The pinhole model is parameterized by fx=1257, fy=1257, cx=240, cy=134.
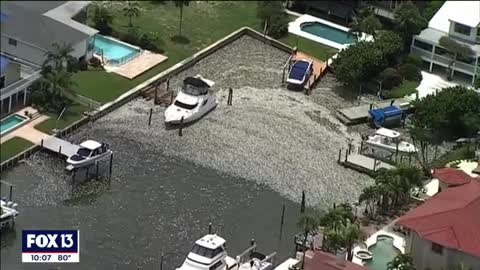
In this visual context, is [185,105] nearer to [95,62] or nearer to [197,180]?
[197,180]

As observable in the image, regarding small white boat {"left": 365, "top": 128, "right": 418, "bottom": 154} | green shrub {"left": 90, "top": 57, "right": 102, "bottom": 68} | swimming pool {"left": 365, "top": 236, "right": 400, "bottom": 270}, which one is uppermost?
green shrub {"left": 90, "top": 57, "right": 102, "bottom": 68}

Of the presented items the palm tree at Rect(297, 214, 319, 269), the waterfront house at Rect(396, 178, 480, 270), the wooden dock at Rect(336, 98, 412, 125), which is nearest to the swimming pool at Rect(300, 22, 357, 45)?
the wooden dock at Rect(336, 98, 412, 125)

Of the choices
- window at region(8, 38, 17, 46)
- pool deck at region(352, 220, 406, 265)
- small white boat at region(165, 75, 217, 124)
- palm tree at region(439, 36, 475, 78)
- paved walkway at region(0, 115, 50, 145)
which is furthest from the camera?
palm tree at region(439, 36, 475, 78)

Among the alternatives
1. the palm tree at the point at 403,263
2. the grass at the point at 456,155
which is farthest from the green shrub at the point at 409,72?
the palm tree at the point at 403,263

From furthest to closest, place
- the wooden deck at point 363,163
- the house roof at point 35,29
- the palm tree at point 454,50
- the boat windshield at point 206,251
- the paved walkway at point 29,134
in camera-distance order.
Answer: the palm tree at point 454,50, the house roof at point 35,29, the wooden deck at point 363,163, the paved walkway at point 29,134, the boat windshield at point 206,251

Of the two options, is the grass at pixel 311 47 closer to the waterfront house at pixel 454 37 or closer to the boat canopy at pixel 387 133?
the waterfront house at pixel 454 37

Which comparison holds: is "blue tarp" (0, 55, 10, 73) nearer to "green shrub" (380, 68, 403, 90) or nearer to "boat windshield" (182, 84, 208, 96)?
"boat windshield" (182, 84, 208, 96)

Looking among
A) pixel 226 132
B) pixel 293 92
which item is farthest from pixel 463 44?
pixel 226 132
